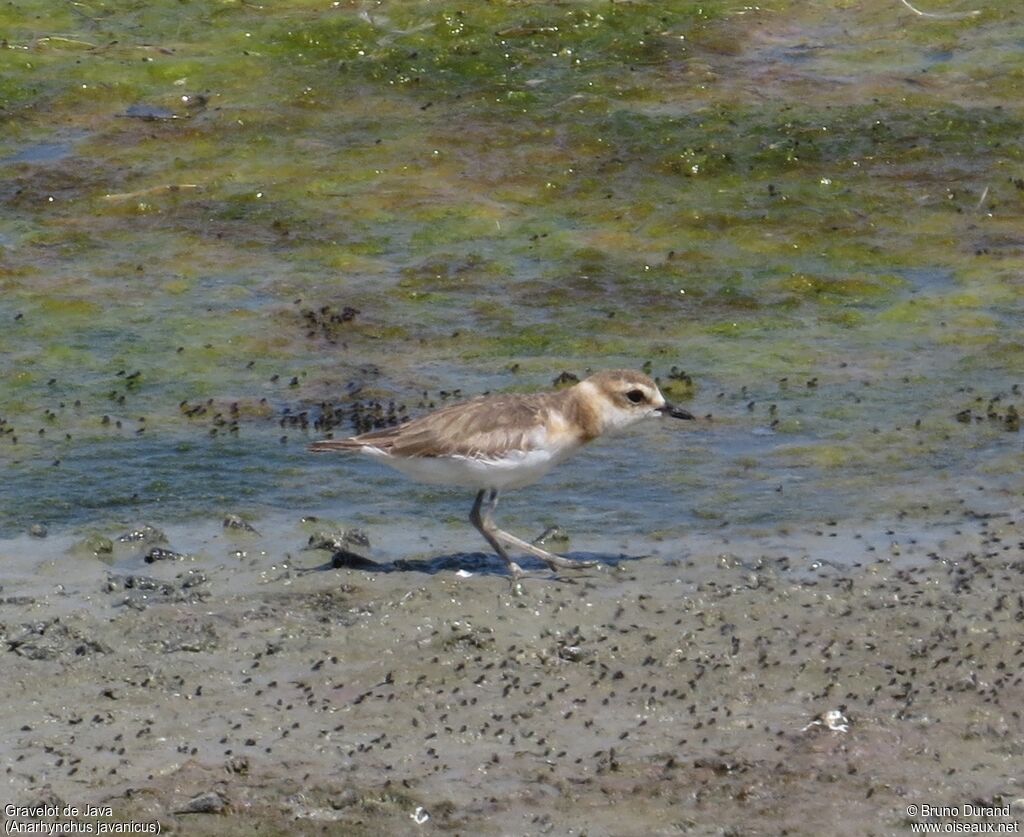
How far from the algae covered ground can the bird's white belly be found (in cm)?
42

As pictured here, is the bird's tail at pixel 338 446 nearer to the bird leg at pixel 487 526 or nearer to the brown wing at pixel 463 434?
the brown wing at pixel 463 434

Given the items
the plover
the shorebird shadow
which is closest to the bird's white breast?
the plover

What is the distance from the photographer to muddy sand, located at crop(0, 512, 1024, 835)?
7152 millimetres

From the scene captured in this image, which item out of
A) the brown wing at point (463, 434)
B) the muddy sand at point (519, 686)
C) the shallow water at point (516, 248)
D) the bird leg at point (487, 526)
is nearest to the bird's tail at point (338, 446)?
the brown wing at point (463, 434)

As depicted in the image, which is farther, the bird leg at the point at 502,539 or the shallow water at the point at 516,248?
the shallow water at the point at 516,248

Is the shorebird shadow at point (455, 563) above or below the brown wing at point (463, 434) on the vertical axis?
below

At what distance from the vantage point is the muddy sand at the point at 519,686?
7.15m

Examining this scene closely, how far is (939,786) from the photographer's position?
7285 millimetres

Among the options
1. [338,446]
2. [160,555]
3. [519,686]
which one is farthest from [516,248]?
[519,686]

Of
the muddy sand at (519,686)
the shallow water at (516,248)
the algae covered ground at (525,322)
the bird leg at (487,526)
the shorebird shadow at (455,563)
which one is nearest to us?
the muddy sand at (519,686)

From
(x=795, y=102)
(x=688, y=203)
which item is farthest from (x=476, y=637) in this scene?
(x=795, y=102)

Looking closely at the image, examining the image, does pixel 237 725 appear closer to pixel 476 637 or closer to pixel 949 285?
pixel 476 637

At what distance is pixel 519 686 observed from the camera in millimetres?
8062

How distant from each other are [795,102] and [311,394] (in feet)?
20.0
